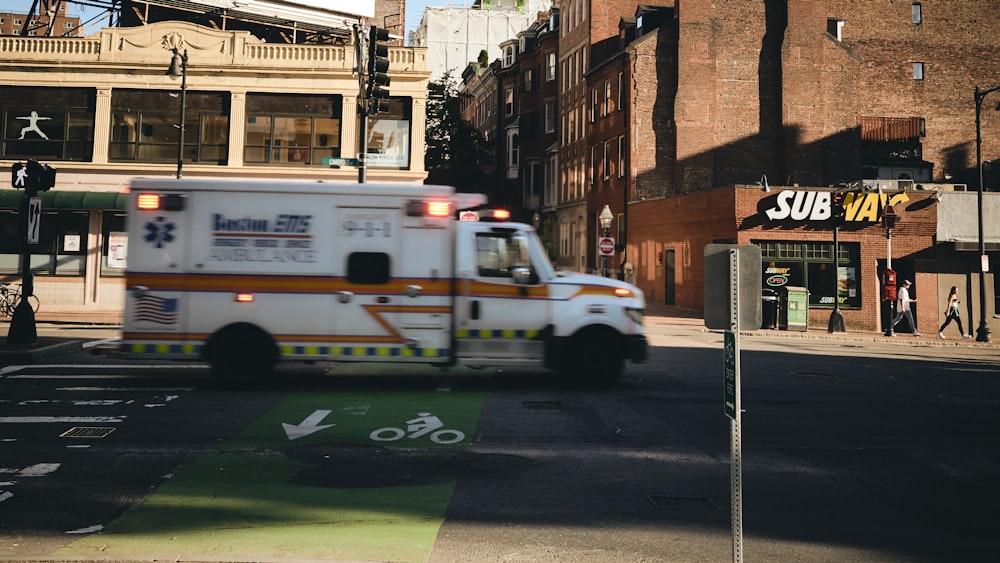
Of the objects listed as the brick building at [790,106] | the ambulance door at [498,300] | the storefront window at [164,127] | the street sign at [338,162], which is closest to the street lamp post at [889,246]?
the brick building at [790,106]

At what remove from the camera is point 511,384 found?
13.9m

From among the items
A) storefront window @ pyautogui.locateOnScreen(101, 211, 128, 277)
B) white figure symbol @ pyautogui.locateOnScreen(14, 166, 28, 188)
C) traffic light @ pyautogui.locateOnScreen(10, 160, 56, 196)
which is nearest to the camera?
traffic light @ pyautogui.locateOnScreen(10, 160, 56, 196)

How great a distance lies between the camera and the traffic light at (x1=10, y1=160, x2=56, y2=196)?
1600 centimetres

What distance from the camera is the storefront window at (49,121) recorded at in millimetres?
31203

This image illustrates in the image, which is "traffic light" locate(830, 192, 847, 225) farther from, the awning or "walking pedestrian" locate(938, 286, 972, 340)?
the awning

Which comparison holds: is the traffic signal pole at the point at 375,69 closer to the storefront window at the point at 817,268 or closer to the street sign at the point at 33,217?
the street sign at the point at 33,217

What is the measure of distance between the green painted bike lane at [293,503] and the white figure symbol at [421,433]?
0.04m

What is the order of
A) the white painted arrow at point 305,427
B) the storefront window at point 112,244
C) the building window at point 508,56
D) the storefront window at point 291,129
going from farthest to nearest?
the building window at point 508,56 → the storefront window at point 291,129 → the storefront window at point 112,244 → the white painted arrow at point 305,427

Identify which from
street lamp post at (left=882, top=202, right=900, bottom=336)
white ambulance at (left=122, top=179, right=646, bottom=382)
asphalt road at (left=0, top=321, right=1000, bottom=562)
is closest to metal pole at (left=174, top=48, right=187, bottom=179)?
asphalt road at (left=0, top=321, right=1000, bottom=562)

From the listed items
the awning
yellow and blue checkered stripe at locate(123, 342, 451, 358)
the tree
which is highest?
the tree

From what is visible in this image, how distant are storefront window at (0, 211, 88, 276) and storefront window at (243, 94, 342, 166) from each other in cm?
682

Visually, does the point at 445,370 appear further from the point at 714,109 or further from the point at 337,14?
the point at 714,109

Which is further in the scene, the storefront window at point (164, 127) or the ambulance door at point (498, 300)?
the storefront window at point (164, 127)

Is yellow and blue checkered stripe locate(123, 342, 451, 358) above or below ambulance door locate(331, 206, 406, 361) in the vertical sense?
below
